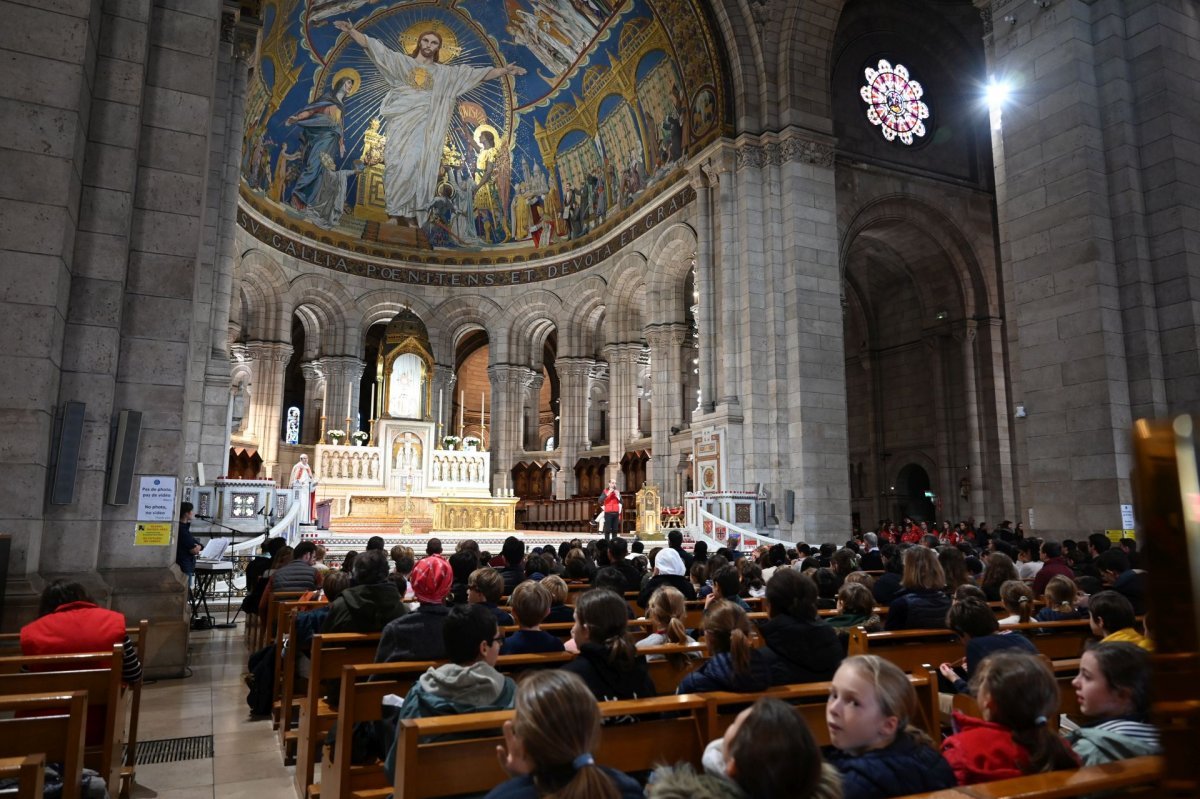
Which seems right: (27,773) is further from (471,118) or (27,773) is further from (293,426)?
(293,426)

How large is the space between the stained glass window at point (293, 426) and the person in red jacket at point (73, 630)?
2781 cm

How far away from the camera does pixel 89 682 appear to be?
347cm

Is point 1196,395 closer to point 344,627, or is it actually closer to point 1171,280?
point 1171,280

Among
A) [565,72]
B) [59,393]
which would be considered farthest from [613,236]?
[59,393]

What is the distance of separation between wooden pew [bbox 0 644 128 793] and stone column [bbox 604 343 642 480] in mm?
21610

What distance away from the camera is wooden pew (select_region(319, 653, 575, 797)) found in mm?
3363

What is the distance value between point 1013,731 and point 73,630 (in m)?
4.48

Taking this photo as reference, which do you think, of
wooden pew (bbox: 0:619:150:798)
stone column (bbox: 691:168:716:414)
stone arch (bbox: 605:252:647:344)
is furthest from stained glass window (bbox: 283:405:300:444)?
wooden pew (bbox: 0:619:150:798)

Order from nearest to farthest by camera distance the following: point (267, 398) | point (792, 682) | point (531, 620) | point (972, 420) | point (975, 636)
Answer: point (792, 682) < point (975, 636) < point (531, 620) < point (972, 420) < point (267, 398)

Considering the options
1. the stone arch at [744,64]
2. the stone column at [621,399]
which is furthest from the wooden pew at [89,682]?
the stone column at [621,399]

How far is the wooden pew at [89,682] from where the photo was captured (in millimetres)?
3369

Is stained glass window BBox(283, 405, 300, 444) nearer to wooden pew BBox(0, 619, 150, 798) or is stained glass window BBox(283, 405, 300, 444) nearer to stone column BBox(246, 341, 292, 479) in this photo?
stone column BBox(246, 341, 292, 479)

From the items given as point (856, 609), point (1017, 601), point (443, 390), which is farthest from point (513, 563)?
point (443, 390)

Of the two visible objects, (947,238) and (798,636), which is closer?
(798,636)
